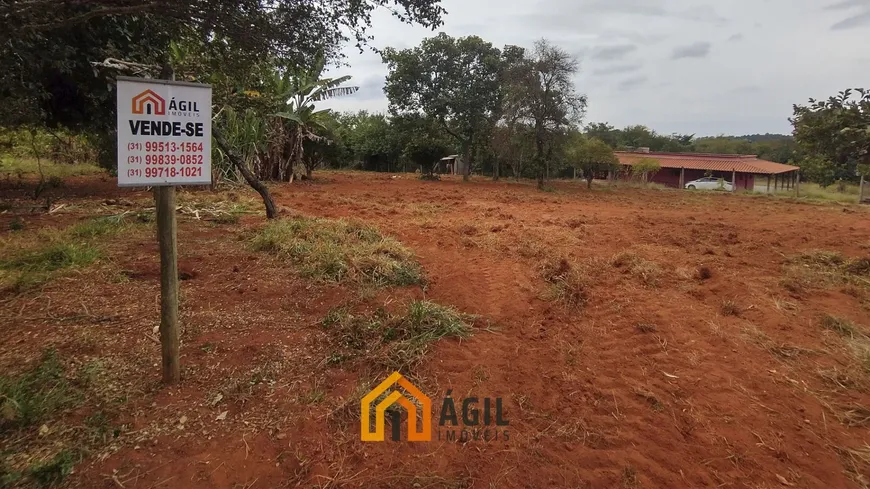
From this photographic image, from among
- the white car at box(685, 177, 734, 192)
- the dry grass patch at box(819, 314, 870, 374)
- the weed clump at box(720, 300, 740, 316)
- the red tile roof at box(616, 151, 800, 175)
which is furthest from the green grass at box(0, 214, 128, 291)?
the white car at box(685, 177, 734, 192)

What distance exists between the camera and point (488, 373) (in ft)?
10.2

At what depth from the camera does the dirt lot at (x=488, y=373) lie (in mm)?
2246

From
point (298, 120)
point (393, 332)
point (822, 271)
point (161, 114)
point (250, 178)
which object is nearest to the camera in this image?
point (161, 114)

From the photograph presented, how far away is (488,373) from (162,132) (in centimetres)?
242

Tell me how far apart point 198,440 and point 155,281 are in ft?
8.78

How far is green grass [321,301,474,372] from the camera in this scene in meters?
3.18

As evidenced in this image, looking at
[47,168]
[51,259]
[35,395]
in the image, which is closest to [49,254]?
[51,259]

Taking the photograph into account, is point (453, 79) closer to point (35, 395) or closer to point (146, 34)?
point (146, 34)

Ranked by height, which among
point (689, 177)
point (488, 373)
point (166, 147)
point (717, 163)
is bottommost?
point (488, 373)

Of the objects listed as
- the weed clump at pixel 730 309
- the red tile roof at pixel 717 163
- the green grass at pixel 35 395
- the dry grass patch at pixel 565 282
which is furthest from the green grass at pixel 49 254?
the red tile roof at pixel 717 163

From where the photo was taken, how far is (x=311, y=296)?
4.29 metres

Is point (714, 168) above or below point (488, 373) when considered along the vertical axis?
above

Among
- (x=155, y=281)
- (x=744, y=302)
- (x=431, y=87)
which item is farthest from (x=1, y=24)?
(x=431, y=87)

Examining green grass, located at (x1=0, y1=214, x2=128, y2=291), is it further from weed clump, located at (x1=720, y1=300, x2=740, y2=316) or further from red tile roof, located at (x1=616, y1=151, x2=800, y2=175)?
red tile roof, located at (x1=616, y1=151, x2=800, y2=175)
